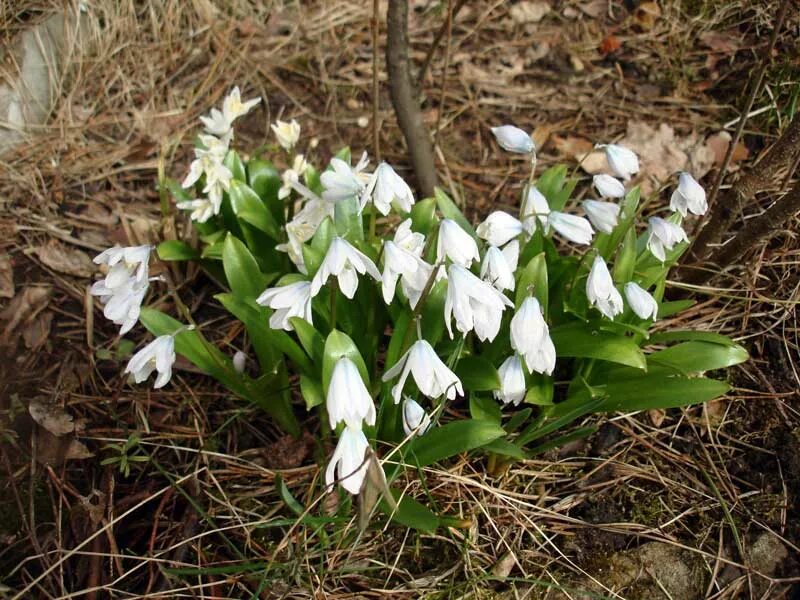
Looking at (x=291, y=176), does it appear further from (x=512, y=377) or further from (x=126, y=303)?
(x=512, y=377)

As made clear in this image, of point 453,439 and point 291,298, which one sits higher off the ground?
point 291,298

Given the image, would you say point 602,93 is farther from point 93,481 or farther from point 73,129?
point 93,481

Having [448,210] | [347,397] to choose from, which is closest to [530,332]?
[347,397]

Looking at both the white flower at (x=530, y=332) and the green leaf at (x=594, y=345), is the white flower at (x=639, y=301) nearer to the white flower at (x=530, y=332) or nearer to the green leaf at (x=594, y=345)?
the green leaf at (x=594, y=345)

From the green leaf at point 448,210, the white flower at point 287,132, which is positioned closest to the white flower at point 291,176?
the white flower at point 287,132

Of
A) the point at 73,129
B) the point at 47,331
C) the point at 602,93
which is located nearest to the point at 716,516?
the point at 602,93

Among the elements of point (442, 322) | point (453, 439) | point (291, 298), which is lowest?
point (453, 439)
